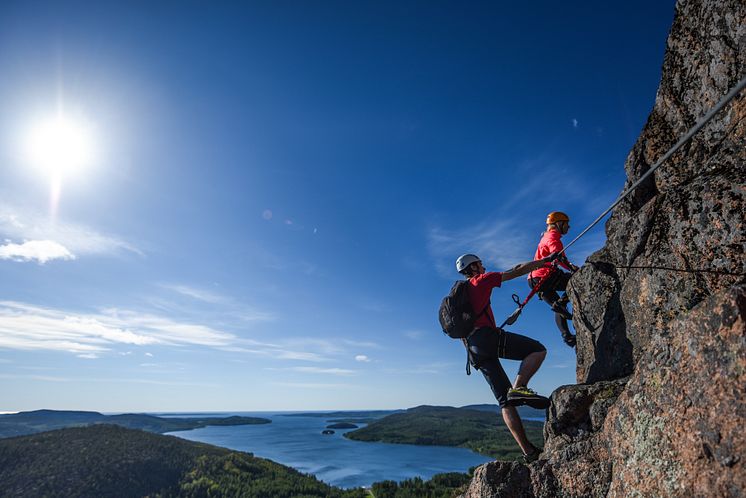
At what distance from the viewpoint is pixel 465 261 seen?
24.9 ft

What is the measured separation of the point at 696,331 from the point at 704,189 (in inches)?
80.7

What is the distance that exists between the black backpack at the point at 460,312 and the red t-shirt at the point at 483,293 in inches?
3.1

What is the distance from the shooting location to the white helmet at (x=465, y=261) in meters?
7.55

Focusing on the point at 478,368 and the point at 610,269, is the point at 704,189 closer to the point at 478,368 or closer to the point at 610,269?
the point at 610,269

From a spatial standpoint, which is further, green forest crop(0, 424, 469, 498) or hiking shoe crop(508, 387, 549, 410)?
green forest crop(0, 424, 469, 498)

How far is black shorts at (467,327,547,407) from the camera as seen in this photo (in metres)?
6.81

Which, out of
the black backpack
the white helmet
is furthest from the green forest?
the white helmet

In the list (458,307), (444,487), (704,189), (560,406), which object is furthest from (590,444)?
(444,487)

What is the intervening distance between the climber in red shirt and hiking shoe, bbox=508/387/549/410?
265 cm

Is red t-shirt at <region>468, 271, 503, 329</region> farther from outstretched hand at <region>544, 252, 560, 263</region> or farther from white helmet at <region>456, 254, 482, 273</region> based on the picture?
outstretched hand at <region>544, 252, 560, 263</region>

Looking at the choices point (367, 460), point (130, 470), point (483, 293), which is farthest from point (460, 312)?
point (367, 460)

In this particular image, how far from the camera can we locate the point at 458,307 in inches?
272

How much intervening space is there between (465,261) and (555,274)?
264cm

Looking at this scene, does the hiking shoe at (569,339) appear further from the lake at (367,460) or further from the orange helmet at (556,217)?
the lake at (367,460)
